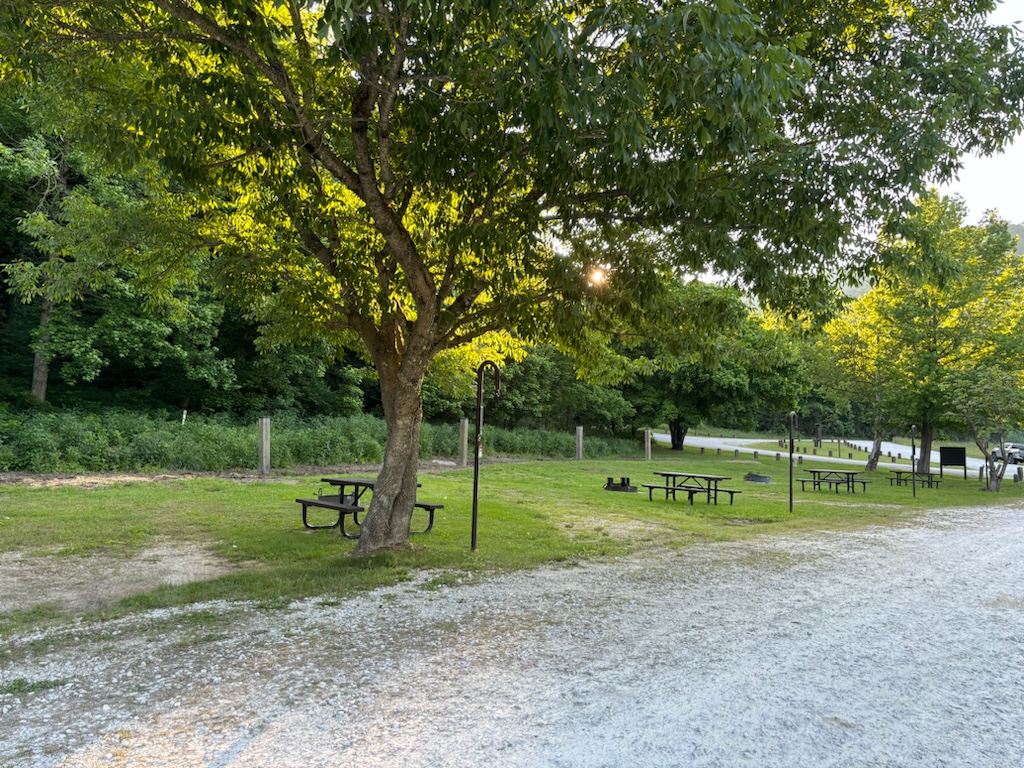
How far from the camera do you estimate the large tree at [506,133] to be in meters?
4.94

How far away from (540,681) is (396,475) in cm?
440

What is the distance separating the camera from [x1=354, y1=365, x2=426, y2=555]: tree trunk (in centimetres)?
830

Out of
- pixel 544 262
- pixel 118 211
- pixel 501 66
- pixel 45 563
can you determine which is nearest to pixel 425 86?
pixel 501 66

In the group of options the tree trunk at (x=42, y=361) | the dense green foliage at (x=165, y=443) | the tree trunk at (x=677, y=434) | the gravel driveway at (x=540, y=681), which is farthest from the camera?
the tree trunk at (x=677, y=434)

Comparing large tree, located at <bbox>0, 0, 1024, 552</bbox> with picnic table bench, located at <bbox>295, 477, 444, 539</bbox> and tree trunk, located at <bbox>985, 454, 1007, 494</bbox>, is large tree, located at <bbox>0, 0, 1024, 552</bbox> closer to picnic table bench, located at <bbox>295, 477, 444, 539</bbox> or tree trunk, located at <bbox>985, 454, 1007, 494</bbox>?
picnic table bench, located at <bbox>295, 477, 444, 539</bbox>

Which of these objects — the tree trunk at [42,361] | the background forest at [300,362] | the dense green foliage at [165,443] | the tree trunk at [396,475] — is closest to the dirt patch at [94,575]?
the tree trunk at [396,475]

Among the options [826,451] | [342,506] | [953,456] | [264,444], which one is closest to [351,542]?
[342,506]

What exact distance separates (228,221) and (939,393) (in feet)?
82.7

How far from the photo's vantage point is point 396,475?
8359 millimetres

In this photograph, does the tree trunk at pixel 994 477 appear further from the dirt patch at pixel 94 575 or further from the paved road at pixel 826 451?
the dirt patch at pixel 94 575

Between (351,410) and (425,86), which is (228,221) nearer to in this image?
(425,86)

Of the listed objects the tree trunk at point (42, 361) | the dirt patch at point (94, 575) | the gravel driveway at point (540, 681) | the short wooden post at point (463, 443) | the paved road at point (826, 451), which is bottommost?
the paved road at point (826, 451)

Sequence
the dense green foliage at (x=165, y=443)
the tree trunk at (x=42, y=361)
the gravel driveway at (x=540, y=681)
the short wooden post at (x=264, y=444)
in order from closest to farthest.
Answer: the gravel driveway at (x=540, y=681)
the dense green foliage at (x=165, y=443)
the short wooden post at (x=264, y=444)
the tree trunk at (x=42, y=361)

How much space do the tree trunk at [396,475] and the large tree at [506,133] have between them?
28 mm
